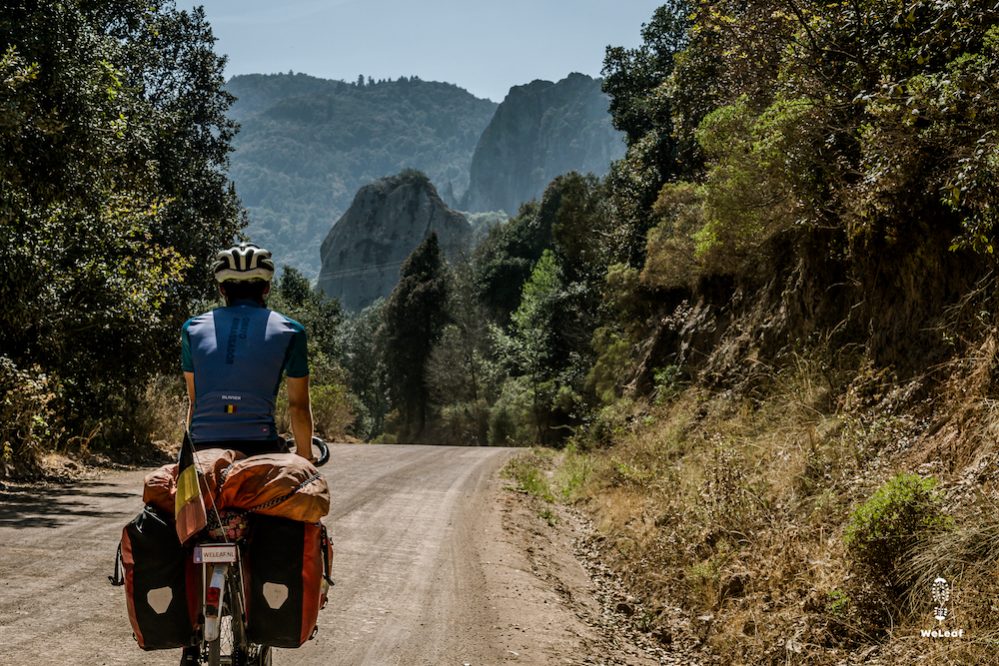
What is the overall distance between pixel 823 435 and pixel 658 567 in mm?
2267

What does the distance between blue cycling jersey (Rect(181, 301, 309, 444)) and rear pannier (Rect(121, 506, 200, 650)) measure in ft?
1.61

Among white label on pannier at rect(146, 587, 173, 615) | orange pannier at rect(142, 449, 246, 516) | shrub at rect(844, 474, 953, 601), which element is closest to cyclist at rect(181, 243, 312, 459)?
orange pannier at rect(142, 449, 246, 516)

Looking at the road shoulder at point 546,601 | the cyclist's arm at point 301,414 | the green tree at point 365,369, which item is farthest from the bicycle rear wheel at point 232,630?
the green tree at point 365,369

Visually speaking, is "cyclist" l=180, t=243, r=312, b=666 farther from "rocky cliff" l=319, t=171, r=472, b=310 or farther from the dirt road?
"rocky cliff" l=319, t=171, r=472, b=310

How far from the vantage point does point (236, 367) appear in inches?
155

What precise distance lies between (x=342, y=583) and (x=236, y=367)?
4059mm

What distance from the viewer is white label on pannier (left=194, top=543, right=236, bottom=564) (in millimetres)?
3523

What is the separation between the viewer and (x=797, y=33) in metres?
10.2

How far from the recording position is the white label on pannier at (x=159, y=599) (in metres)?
3.62

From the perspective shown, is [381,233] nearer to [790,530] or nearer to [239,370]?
[790,530]

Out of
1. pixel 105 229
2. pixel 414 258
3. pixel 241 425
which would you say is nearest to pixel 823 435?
pixel 241 425

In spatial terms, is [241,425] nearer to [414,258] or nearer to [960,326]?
[960,326]

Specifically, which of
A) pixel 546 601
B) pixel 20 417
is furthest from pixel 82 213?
pixel 546 601

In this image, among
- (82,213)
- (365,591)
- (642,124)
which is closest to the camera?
(365,591)
